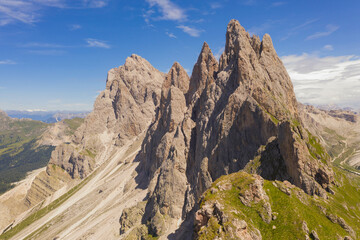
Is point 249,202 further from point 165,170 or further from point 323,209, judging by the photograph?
point 165,170

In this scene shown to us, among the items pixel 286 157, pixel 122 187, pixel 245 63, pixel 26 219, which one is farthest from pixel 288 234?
pixel 26 219

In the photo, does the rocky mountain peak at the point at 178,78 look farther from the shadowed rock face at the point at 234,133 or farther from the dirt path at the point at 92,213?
the dirt path at the point at 92,213

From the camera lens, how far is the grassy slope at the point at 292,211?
3287cm

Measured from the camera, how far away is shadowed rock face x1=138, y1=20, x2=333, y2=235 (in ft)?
151

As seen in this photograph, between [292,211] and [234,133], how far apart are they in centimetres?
3562

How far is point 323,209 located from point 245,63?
5661 cm

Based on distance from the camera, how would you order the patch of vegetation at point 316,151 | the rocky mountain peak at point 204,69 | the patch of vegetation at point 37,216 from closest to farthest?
1. the patch of vegetation at point 316,151
2. the rocky mountain peak at point 204,69
3. the patch of vegetation at point 37,216

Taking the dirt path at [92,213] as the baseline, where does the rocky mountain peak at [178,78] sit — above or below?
above

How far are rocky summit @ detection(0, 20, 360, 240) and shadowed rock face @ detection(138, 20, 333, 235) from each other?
0.31m

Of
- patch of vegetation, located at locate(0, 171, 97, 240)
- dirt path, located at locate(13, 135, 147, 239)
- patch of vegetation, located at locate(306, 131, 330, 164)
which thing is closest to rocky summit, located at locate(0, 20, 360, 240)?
patch of vegetation, located at locate(306, 131, 330, 164)

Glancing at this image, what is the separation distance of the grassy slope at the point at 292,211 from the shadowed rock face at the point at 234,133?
4.01 meters

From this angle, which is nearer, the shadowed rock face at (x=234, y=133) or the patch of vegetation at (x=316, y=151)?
the shadowed rock face at (x=234, y=133)

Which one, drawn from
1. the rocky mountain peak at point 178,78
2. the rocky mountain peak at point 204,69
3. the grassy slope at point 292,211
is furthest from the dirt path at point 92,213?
the grassy slope at point 292,211

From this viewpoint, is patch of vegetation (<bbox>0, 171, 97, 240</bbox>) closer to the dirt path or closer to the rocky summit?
the rocky summit
